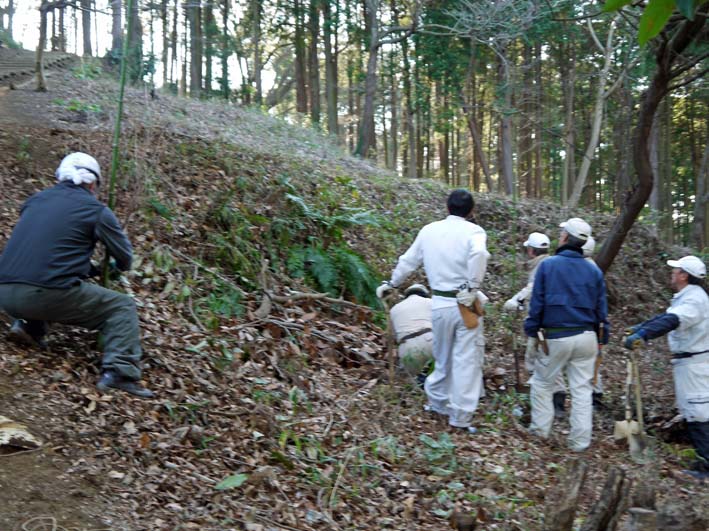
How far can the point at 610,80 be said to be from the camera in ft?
73.7

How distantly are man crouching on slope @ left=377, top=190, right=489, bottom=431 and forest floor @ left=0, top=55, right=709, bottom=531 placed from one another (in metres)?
0.38

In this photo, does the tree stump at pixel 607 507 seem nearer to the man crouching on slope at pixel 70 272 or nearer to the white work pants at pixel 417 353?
the man crouching on slope at pixel 70 272

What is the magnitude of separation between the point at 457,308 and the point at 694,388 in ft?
8.01

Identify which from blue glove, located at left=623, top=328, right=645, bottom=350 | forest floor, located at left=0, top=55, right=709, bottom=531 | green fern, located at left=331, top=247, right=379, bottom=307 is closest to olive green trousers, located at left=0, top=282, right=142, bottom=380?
forest floor, located at left=0, top=55, right=709, bottom=531

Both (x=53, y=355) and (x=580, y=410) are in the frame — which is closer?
(x=53, y=355)

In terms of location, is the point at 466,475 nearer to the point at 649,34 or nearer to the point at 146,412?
the point at 146,412

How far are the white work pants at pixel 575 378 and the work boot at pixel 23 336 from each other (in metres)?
4.71

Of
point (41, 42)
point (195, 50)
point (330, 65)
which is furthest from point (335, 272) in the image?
point (195, 50)

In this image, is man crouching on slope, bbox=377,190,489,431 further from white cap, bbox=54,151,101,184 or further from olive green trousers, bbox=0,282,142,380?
white cap, bbox=54,151,101,184

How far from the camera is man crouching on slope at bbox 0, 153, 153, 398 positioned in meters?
5.46

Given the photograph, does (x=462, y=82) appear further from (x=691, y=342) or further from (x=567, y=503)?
(x=567, y=503)

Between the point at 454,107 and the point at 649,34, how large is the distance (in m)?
27.8

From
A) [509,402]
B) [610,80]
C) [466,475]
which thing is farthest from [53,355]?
[610,80]

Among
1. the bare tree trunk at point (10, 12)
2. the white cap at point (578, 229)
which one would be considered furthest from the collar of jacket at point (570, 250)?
the bare tree trunk at point (10, 12)
